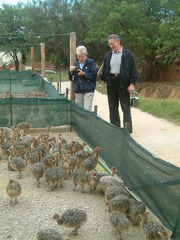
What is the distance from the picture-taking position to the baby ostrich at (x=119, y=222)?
393 cm

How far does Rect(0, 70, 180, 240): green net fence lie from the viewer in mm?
4016

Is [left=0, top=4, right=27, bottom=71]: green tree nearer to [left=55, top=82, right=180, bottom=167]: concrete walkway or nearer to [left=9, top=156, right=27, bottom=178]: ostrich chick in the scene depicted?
[left=55, top=82, right=180, bottom=167]: concrete walkway

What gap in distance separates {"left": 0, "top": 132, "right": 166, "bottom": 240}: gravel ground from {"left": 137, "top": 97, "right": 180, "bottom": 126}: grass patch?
5.64 meters

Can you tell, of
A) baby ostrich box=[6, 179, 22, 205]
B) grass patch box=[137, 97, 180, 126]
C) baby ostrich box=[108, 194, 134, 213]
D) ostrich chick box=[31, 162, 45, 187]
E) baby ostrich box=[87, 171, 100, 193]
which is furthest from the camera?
grass patch box=[137, 97, 180, 126]

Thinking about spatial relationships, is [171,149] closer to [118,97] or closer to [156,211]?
[118,97]

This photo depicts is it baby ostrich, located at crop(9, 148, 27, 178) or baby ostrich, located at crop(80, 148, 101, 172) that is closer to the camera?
A: baby ostrich, located at crop(80, 148, 101, 172)

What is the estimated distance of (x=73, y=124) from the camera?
358 inches

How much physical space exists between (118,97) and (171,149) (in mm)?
1732

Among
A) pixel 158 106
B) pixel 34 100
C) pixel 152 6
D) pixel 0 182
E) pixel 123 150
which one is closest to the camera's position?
pixel 123 150

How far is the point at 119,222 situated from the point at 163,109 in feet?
27.7

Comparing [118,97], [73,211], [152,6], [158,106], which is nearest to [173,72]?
[152,6]

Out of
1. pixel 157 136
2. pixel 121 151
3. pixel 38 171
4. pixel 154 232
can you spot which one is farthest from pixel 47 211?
pixel 157 136

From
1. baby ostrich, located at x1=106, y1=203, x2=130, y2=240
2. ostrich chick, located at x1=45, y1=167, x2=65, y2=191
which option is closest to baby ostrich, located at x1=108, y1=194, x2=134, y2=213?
baby ostrich, located at x1=106, y1=203, x2=130, y2=240

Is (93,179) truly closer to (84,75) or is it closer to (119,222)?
(119,222)
